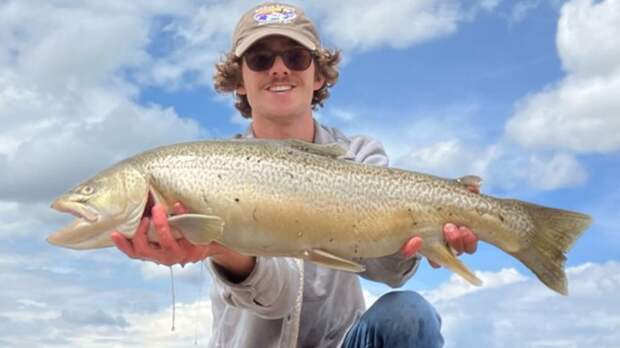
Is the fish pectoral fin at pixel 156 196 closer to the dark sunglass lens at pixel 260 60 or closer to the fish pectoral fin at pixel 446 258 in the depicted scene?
the fish pectoral fin at pixel 446 258

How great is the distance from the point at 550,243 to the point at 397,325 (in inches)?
50.3

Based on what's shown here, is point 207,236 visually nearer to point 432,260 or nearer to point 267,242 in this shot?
point 267,242

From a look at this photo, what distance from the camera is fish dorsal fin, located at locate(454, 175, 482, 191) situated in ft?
22.2

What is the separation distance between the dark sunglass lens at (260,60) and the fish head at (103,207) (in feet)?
6.55

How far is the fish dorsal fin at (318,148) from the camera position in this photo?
6605 mm

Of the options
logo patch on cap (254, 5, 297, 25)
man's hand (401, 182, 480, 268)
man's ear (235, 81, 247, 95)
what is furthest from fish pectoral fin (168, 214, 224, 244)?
man's ear (235, 81, 247, 95)

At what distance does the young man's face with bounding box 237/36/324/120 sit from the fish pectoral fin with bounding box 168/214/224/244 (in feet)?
6.49

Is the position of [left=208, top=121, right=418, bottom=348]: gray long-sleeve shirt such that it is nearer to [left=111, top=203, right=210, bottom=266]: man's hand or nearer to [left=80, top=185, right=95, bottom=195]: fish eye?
[left=111, top=203, right=210, bottom=266]: man's hand

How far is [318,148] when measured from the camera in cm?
664

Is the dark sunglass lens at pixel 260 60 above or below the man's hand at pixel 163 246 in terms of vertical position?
above

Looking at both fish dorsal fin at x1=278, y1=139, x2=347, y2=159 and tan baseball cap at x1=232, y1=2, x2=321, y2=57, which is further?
tan baseball cap at x1=232, y1=2, x2=321, y2=57

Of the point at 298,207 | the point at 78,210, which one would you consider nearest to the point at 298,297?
the point at 298,207

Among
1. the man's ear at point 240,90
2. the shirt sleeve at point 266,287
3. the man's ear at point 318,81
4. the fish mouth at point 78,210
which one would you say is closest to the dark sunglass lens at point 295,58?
the man's ear at point 318,81

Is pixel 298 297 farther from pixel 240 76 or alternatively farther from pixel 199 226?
pixel 240 76
